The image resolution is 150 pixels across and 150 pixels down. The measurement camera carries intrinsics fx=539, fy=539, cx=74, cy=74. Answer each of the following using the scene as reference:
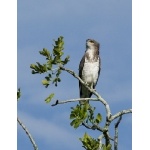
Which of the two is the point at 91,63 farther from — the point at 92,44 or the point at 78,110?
the point at 78,110

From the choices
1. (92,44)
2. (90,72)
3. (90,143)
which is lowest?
(90,143)

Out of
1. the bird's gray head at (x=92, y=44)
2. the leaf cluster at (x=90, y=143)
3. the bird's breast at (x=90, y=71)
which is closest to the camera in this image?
the leaf cluster at (x=90, y=143)

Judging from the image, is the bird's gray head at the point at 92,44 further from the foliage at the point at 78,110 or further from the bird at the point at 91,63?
the foliage at the point at 78,110

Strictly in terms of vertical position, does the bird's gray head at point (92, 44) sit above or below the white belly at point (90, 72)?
above

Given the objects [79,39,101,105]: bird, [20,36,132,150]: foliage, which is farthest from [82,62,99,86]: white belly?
[20,36,132,150]: foliage

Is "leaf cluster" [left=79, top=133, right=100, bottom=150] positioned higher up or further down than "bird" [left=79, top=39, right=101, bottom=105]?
further down

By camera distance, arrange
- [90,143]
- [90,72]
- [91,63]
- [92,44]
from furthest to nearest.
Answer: [90,72]
[91,63]
[92,44]
[90,143]

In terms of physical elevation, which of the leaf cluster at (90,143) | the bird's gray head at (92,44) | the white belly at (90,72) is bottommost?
the leaf cluster at (90,143)

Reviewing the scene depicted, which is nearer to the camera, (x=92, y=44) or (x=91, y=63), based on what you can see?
(x=92, y=44)

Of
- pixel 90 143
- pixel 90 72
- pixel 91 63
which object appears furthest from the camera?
pixel 90 72

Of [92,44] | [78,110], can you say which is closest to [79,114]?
[78,110]

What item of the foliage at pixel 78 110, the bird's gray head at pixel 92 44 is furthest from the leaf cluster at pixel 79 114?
the bird's gray head at pixel 92 44

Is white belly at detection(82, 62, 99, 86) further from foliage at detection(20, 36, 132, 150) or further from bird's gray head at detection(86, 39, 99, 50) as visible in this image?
foliage at detection(20, 36, 132, 150)
